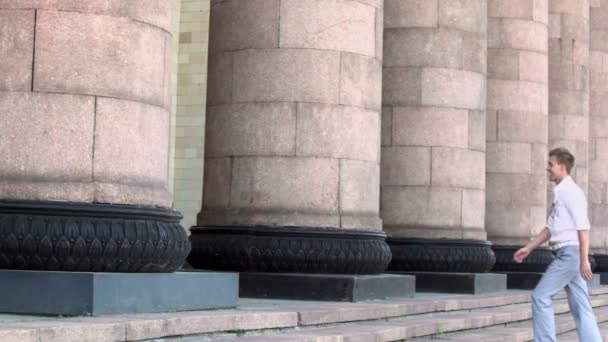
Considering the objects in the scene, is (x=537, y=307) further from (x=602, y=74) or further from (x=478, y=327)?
(x=602, y=74)

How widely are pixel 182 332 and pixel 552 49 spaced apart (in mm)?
21577

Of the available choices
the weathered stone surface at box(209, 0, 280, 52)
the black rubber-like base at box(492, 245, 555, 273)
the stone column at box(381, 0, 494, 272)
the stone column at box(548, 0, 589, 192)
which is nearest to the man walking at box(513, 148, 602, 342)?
the weathered stone surface at box(209, 0, 280, 52)

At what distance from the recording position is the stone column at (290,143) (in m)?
16.2

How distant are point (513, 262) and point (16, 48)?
15779mm

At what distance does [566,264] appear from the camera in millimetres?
12398

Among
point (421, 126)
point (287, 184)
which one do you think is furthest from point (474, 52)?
point (287, 184)

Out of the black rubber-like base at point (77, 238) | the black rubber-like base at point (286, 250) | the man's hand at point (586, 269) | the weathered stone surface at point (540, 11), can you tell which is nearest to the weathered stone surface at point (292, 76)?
the black rubber-like base at point (286, 250)

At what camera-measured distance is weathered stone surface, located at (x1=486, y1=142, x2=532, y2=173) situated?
26.0 m

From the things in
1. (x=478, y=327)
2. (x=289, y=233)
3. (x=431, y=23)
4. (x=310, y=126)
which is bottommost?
(x=478, y=327)

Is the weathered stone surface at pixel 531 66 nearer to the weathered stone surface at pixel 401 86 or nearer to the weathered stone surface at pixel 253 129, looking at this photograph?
the weathered stone surface at pixel 401 86

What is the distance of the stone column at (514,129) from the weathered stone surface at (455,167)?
3.75 m

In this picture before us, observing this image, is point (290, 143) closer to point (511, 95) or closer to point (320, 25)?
point (320, 25)

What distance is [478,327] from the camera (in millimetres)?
16172

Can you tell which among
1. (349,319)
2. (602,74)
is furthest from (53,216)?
(602,74)
